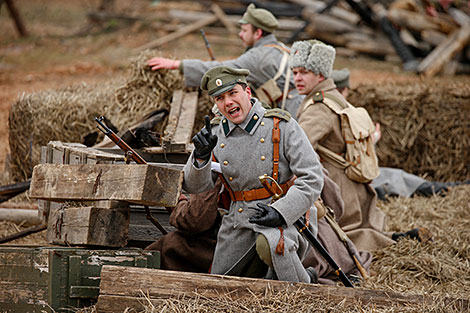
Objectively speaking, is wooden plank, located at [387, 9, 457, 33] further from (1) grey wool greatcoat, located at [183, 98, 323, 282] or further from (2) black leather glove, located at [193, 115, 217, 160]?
(2) black leather glove, located at [193, 115, 217, 160]

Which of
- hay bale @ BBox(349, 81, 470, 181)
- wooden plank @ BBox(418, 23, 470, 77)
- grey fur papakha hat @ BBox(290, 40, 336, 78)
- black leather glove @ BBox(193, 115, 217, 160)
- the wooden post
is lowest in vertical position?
the wooden post

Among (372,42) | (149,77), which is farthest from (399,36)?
(149,77)

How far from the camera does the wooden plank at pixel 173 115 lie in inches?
248

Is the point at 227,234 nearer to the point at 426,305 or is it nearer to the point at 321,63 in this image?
the point at 426,305

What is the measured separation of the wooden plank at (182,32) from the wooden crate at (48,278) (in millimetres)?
13307

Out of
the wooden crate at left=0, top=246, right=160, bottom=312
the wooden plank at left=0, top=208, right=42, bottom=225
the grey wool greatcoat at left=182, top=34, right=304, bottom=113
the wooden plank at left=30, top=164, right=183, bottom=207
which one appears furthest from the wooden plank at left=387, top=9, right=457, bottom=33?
the wooden crate at left=0, top=246, right=160, bottom=312

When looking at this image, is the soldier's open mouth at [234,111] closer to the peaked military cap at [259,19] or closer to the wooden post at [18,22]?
the peaked military cap at [259,19]

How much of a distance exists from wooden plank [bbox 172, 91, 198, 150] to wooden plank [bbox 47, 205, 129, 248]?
4.42 ft

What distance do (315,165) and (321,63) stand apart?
1881mm

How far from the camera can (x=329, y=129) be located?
6039 mm

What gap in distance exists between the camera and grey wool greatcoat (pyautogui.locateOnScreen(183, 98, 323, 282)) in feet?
14.4

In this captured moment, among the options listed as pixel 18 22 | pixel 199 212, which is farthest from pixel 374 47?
pixel 199 212

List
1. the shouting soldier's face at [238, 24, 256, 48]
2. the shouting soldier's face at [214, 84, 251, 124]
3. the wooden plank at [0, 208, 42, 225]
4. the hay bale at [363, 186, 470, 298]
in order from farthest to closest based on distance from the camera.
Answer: the shouting soldier's face at [238, 24, 256, 48]
the wooden plank at [0, 208, 42, 225]
the hay bale at [363, 186, 470, 298]
the shouting soldier's face at [214, 84, 251, 124]

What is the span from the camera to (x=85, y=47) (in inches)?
724
